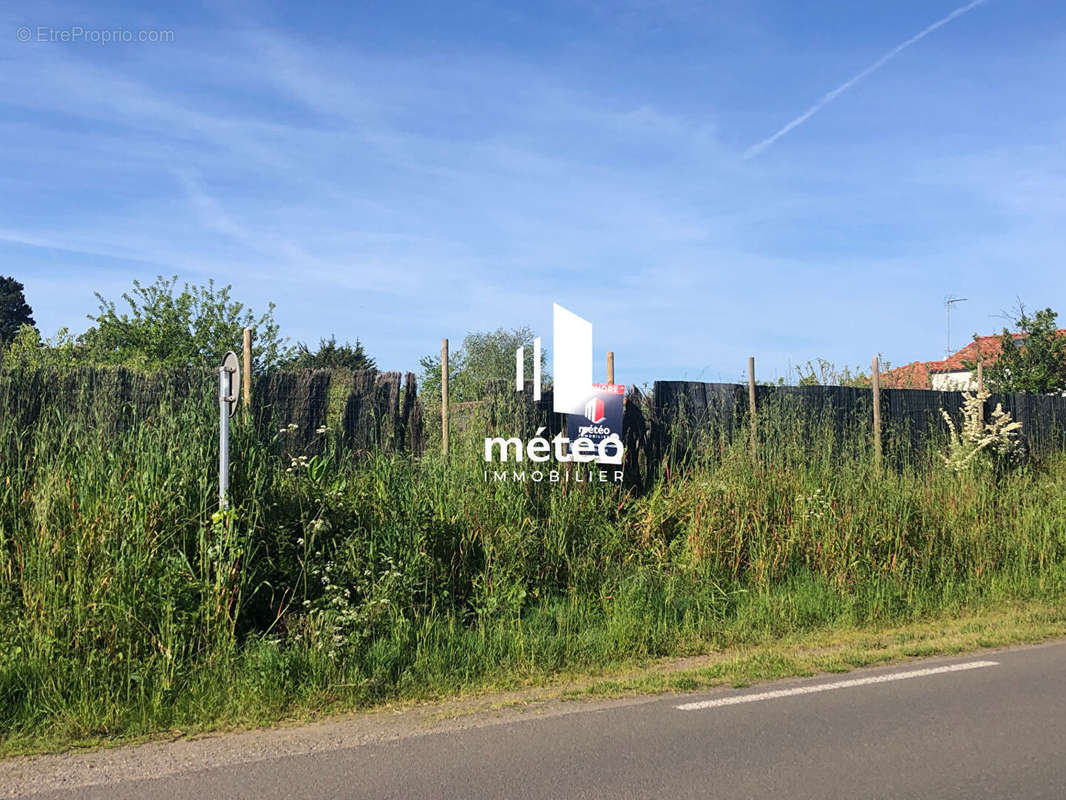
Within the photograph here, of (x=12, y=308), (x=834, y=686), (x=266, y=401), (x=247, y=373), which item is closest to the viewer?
(x=834, y=686)

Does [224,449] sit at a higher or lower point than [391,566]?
higher

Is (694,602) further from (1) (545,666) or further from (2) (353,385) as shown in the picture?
(2) (353,385)

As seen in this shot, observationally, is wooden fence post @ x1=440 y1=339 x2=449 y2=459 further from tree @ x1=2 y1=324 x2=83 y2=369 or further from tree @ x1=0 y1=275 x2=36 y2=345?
tree @ x1=0 y1=275 x2=36 y2=345

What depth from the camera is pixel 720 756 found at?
5125mm

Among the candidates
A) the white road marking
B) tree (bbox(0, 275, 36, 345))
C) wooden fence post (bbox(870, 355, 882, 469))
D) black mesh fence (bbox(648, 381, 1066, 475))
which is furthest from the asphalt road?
tree (bbox(0, 275, 36, 345))

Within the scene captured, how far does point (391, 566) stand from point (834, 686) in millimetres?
3677

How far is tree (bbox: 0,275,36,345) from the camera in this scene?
6931 centimetres

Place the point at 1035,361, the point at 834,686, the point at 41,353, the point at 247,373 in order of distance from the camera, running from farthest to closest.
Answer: the point at 1035,361 → the point at 41,353 → the point at 247,373 → the point at 834,686

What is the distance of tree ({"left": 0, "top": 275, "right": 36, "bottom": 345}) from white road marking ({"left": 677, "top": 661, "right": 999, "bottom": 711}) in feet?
241

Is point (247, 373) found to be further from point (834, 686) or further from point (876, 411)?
point (876, 411)

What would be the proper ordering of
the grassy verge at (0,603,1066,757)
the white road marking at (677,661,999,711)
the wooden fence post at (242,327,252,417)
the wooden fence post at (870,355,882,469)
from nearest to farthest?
1. the grassy verge at (0,603,1066,757)
2. the white road marking at (677,661,999,711)
3. the wooden fence post at (242,327,252,417)
4. the wooden fence post at (870,355,882,469)

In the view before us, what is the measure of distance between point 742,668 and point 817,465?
16.5 feet

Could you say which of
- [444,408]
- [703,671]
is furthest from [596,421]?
[703,671]

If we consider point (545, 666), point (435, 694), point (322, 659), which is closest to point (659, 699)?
point (545, 666)
